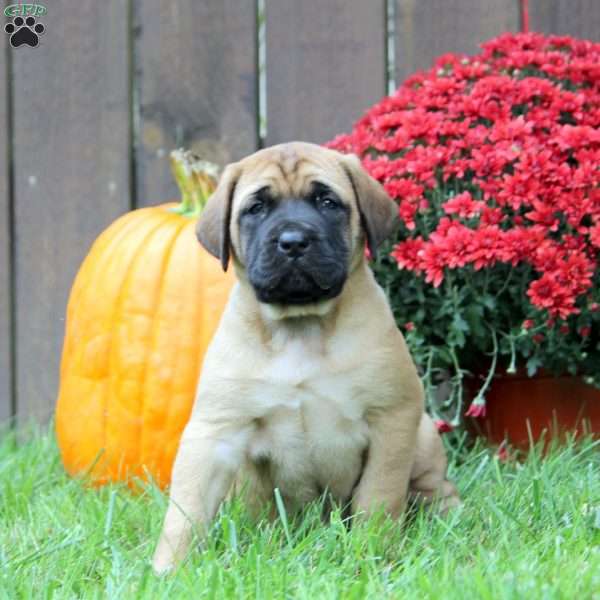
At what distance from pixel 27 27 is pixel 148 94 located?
641 millimetres

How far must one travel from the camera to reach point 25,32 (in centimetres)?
495

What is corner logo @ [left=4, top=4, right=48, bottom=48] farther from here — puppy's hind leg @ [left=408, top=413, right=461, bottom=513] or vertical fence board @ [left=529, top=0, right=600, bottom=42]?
puppy's hind leg @ [left=408, top=413, right=461, bottom=513]

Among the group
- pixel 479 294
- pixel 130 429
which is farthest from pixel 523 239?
pixel 130 429

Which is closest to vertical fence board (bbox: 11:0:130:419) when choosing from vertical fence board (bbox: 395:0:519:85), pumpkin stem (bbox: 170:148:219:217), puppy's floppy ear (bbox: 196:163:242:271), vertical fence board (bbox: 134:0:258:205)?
vertical fence board (bbox: 134:0:258:205)

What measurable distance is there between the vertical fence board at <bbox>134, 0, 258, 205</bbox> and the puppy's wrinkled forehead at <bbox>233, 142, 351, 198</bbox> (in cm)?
156

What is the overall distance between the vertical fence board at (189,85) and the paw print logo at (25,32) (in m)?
0.46

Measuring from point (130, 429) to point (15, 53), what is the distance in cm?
198

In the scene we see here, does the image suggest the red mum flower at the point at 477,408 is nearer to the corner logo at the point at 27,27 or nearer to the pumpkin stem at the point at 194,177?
the pumpkin stem at the point at 194,177

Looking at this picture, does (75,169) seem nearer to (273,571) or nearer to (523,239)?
(523,239)

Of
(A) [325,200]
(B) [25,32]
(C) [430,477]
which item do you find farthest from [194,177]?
(C) [430,477]

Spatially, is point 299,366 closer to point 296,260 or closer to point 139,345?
point 296,260

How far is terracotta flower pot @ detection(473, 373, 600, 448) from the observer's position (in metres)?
4.05

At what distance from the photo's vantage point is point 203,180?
429 centimetres

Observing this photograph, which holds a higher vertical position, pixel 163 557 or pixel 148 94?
pixel 148 94
